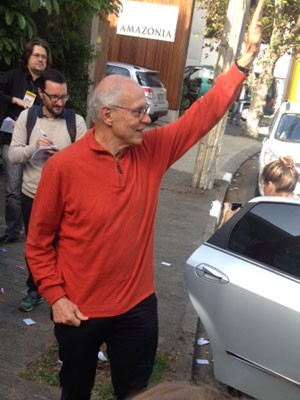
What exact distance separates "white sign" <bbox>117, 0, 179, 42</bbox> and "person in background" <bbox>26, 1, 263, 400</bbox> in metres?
13.0

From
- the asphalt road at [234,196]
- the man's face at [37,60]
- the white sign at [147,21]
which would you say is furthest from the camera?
the white sign at [147,21]

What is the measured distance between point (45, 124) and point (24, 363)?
1663 millimetres

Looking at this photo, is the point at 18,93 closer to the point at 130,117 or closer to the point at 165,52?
the point at 130,117

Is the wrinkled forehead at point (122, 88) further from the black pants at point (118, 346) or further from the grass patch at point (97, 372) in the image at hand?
the grass patch at point (97, 372)

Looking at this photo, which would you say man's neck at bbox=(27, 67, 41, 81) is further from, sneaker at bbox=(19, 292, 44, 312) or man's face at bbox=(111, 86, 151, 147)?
man's face at bbox=(111, 86, 151, 147)

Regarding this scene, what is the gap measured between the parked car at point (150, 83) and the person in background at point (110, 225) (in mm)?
15390

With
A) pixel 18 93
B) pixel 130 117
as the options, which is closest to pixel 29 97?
pixel 18 93

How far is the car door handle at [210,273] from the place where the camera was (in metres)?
3.54

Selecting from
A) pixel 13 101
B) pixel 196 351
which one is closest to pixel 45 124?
pixel 13 101

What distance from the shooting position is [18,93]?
5.37 meters

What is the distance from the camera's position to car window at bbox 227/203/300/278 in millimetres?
3449

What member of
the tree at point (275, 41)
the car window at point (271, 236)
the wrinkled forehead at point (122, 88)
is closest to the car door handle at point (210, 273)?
the car window at point (271, 236)

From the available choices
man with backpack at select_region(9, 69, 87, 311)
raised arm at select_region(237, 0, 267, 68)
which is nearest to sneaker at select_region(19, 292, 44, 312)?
man with backpack at select_region(9, 69, 87, 311)

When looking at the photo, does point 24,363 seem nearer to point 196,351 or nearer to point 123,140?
point 196,351
